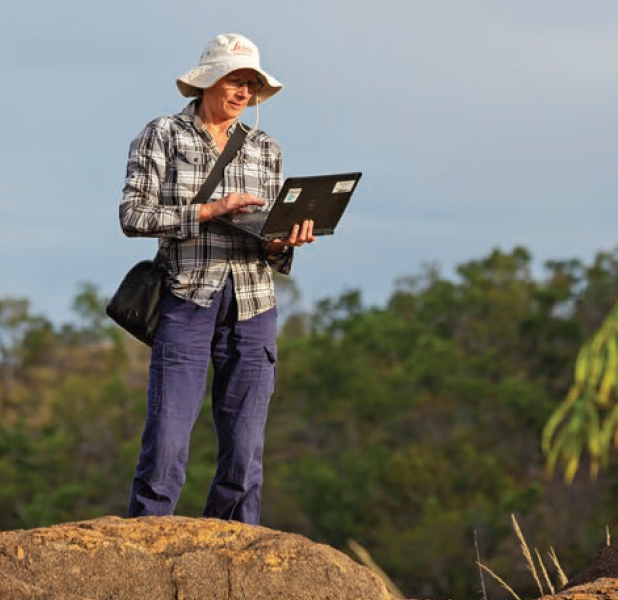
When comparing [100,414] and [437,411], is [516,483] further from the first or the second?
[100,414]

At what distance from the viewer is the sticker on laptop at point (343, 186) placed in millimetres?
4469

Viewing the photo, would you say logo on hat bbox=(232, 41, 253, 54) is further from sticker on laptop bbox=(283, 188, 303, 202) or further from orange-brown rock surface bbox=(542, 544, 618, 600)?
orange-brown rock surface bbox=(542, 544, 618, 600)

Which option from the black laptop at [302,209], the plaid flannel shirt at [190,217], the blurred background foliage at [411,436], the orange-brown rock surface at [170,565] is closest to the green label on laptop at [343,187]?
the black laptop at [302,209]

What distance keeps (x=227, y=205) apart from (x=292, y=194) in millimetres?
272

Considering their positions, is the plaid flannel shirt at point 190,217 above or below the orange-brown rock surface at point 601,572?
above

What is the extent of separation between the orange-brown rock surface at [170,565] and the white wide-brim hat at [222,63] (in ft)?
6.11

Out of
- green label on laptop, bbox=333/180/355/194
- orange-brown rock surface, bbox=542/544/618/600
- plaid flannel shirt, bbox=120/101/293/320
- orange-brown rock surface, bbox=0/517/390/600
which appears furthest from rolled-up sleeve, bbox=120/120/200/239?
orange-brown rock surface, bbox=542/544/618/600

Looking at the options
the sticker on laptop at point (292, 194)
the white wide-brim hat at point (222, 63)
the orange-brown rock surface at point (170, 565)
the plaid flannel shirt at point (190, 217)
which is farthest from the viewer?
the white wide-brim hat at point (222, 63)

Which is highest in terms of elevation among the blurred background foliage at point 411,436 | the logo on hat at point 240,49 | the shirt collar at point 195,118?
the logo on hat at point 240,49

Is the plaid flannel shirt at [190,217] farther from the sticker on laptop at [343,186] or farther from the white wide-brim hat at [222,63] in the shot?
the sticker on laptop at [343,186]

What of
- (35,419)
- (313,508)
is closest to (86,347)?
(35,419)

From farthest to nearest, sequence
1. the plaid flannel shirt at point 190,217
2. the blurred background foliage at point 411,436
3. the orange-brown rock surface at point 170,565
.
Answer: the blurred background foliage at point 411,436 → the plaid flannel shirt at point 190,217 → the orange-brown rock surface at point 170,565

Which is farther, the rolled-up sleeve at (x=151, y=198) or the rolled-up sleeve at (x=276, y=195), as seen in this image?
the rolled-up sleeve at (x=276, y=195)

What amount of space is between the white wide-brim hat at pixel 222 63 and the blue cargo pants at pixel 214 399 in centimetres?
75
